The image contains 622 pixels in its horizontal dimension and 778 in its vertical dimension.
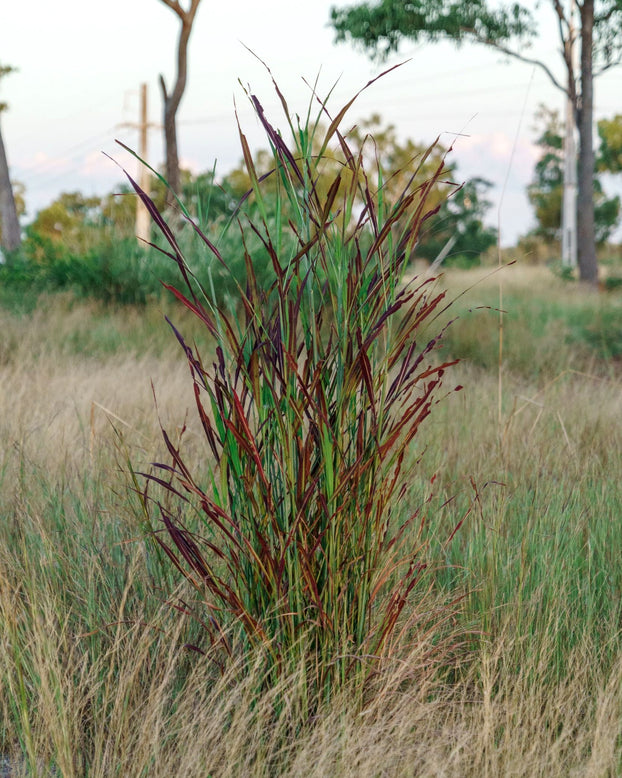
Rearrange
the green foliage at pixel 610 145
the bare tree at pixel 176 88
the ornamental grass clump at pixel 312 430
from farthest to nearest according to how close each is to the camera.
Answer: the green foliage at pixel 610 145 < the bare tree at pixel 176 88 < the ornamental grass clump at pixel 312 430

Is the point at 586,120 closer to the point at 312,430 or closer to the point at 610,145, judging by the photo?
the point at 312,430

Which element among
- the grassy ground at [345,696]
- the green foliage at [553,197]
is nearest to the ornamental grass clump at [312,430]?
the grassy ground at [345,696]

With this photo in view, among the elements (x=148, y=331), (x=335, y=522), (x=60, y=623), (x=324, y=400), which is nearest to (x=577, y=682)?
(x=335, y=522)

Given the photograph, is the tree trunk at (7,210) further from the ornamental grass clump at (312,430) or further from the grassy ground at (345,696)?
the ornamental grass clump at (312,430)

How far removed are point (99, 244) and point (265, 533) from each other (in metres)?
8.32

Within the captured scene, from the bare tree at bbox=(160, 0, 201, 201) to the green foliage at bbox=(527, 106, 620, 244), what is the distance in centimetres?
2141

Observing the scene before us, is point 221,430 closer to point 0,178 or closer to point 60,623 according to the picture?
point 60,623

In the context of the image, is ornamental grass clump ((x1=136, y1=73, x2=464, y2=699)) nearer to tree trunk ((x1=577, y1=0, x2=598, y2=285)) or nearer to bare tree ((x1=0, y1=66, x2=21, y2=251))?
bare tree ((x1=0, y1=66, x2=21, y2=251))

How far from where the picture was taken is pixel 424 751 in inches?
63.3

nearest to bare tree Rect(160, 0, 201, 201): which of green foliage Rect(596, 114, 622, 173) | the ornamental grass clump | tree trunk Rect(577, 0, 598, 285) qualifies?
tree trunk Rect(577, 0, 598, 285)

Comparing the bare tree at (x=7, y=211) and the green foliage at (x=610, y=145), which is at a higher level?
the green foliage at (x=610, y=145)

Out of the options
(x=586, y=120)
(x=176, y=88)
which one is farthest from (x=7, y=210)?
(x=586, y=120)

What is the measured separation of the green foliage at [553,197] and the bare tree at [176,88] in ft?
70.2

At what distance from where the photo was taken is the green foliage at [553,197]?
32594 mm
